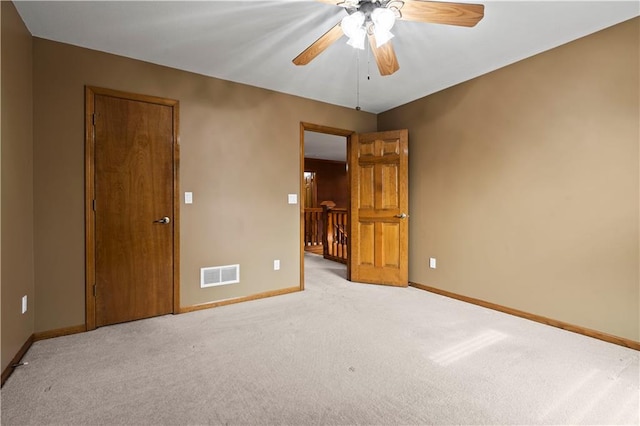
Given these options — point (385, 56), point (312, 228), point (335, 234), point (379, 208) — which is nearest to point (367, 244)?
point (379, 208)

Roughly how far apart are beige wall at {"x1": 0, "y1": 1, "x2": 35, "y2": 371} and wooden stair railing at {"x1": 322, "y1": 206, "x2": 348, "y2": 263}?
447 cm

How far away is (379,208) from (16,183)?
349 centimetres

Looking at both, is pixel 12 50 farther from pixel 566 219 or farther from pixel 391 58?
pixel 566 219

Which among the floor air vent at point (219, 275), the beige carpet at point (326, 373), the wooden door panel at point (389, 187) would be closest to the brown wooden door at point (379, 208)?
the wooden door panel at point (389, 187)

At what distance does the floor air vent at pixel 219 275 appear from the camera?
10.4 feet

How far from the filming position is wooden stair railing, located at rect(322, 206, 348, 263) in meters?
5.98

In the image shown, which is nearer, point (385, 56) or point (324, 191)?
point (385, 56)

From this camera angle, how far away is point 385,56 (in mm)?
2148

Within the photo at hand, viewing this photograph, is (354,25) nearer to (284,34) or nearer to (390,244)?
(284,34)

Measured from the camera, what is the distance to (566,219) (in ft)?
8.57

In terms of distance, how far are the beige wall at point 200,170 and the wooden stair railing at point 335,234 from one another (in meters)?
2.19

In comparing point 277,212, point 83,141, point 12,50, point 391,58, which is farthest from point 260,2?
point 277,212

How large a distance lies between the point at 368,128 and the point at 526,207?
7.68 ft

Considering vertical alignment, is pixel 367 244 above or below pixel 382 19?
below
